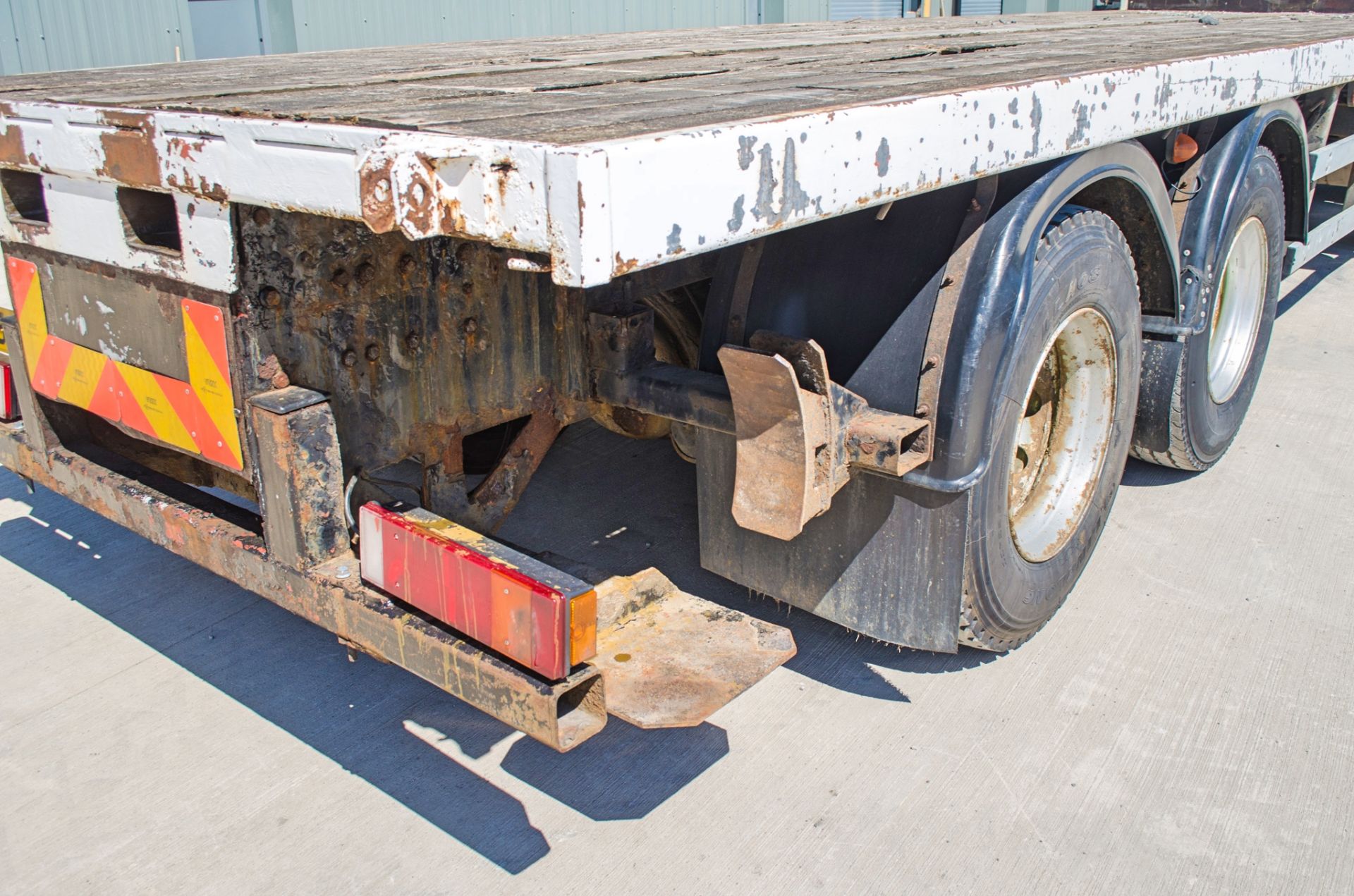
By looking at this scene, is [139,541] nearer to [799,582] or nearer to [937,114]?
[799,582]

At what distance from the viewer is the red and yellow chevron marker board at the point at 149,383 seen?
2.01 metres

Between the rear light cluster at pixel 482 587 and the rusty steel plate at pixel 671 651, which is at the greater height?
the rear light cluster at pixel 482 587

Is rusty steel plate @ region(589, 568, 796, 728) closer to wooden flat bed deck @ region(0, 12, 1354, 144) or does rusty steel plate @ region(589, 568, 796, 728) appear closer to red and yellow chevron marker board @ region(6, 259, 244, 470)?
red and yellow chevron marker board @ region(6, 259, 244, 470)

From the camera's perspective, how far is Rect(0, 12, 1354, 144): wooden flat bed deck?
1774 millimetres

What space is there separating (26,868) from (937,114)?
2.24 meters

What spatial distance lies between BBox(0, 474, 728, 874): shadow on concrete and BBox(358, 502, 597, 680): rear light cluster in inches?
26.1

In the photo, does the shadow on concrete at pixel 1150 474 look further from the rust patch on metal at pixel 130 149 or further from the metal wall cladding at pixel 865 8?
the metal wall cladding at pixel 865 8

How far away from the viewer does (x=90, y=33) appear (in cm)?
571

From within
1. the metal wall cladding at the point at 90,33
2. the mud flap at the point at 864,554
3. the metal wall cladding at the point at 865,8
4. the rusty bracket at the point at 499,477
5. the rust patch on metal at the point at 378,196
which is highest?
the metal wall cladding at the point at 865,8

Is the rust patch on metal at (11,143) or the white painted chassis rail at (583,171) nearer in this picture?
the white painted chassis rail at (583,171)

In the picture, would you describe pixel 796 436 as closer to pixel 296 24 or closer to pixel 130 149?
pixel 130 149

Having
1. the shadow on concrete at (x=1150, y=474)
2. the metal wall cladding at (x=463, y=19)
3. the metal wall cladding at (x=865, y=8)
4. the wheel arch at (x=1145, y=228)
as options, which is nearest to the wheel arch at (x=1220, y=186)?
the wheel arch at (x=1145, y=228)

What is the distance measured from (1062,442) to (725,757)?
4.30 feet

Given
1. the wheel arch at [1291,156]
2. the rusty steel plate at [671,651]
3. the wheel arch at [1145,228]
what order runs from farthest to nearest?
the wheel arch at [1291,156]
the wheel arch at [1145,228]
the rusty steel plate at [671,651]
